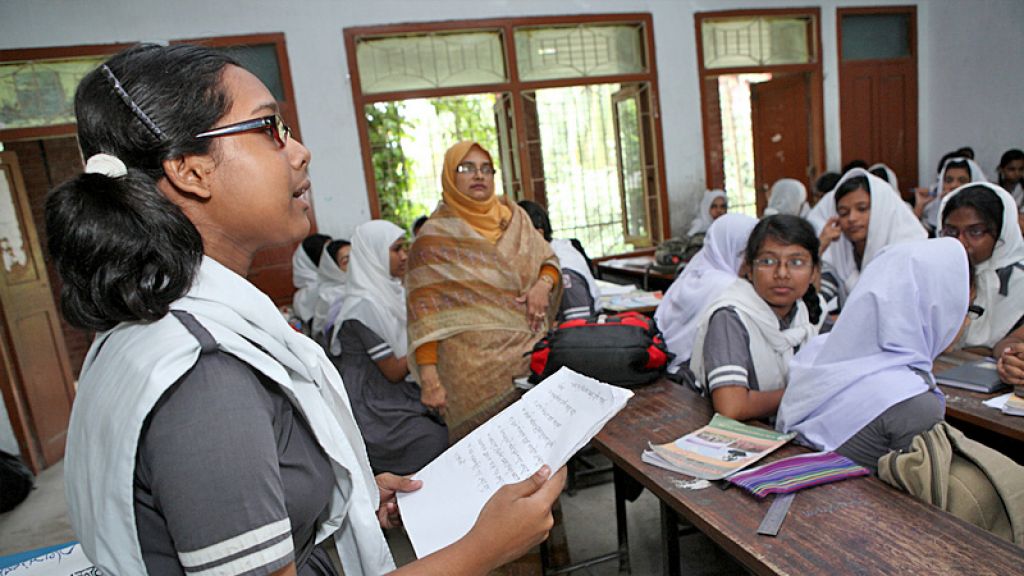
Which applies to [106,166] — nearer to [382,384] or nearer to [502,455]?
[502,455]

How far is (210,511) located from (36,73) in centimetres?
564

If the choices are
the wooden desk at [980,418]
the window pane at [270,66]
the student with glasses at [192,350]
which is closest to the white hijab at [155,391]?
the student with glasses at [192,350]

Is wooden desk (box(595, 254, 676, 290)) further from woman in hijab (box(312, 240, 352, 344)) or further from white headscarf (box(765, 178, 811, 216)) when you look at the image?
woman in hijab (box(312, 240, 352, 344))

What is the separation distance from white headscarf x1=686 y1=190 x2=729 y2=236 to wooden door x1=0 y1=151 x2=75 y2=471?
559 cm

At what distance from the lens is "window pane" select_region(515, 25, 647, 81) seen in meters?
5.60

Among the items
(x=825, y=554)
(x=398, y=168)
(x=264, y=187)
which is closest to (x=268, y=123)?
(x=264, y=187)

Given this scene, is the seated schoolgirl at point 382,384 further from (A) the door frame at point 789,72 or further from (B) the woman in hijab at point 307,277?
(A) the door frame at point 789,72

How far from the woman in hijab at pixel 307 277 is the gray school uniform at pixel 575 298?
2.03 metres

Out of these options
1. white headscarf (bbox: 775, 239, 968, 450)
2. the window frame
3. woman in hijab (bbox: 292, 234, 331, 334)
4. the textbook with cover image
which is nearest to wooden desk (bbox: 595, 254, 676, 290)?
the window frame

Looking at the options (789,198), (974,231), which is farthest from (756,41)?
(974,231)

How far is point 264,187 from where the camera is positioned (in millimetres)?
738

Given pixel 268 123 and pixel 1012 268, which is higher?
pixel 268 123

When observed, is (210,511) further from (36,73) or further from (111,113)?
(36,73)

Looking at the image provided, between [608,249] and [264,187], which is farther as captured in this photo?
[608,249]
